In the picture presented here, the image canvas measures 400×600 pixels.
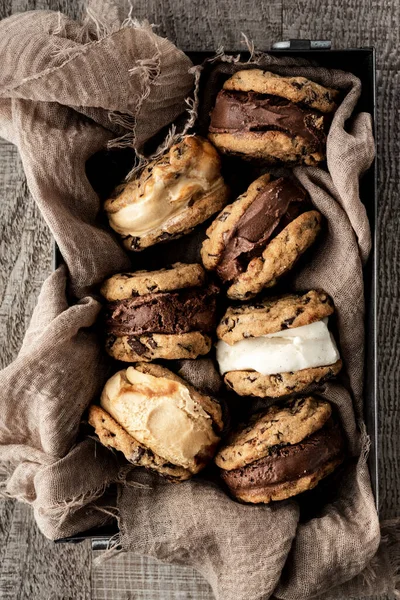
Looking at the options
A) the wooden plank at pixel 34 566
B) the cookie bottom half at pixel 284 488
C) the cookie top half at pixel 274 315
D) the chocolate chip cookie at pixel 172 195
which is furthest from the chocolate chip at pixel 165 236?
the wooden plank at pixel 34 566

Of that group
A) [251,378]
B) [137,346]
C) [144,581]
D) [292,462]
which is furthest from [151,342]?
[144,581]

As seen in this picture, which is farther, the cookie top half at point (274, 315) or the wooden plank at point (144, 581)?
the wooden plank at point (144, 581)

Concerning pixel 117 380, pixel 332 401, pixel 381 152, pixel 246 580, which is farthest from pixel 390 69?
pixel 246 580

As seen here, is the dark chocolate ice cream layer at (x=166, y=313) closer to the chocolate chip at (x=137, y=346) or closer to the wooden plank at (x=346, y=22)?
the chocolate chip at (x=137, y=346)

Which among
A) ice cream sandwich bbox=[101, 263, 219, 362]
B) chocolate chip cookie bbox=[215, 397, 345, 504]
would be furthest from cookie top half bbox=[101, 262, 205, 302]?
chocolate chip cookie bbox=[215, 397, 345, 504]

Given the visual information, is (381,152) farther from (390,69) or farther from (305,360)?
(305,360)

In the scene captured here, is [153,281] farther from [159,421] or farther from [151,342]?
[159,421]

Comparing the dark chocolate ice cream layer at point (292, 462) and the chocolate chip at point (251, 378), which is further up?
the chocolate chip at point (251, 378)
